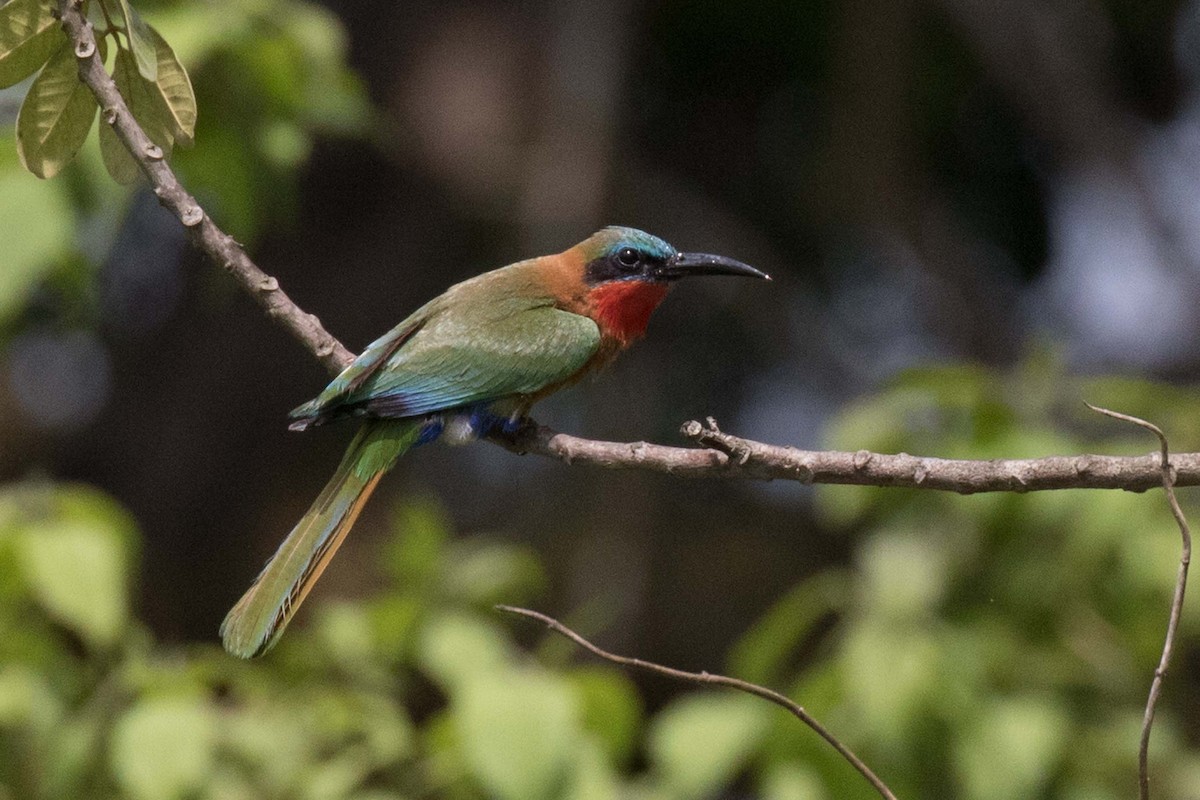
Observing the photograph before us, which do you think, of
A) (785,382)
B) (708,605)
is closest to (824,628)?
(708,605)

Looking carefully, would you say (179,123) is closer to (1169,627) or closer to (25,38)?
(25,38)

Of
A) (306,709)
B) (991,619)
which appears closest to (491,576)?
(306,709)

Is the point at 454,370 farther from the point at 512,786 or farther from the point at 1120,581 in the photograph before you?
the point at 1120,581

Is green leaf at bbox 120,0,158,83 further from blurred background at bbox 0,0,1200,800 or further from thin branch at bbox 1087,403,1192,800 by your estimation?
thin branch at bbox 1087,403,1192,800

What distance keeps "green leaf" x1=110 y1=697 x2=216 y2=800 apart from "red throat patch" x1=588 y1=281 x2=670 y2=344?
1251mm

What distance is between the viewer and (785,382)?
7.34m

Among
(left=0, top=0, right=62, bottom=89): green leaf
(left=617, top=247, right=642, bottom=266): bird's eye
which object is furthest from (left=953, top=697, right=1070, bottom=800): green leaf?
(left=0, top=0, right=62, bottom=89): green leaf

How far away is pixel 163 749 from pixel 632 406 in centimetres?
405

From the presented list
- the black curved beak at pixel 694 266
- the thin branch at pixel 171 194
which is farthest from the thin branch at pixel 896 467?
the black curved beak at pixel 694 266

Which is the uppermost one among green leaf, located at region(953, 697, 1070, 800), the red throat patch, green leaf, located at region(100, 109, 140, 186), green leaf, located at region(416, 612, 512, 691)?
Answer: green leaf, located at region(100, 109, 140, 186)

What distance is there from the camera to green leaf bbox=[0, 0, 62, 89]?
84.8 inches

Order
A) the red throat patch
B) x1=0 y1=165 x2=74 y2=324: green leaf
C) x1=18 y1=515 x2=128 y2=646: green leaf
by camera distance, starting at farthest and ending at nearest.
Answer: the red throat patch < x1=0 y1=165 x2=74 y2=324: green leaf < x1=18 y1=515 x2=128 y2=646: green leaf

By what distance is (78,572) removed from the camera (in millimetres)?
3020

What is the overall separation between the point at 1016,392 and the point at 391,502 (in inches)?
132
